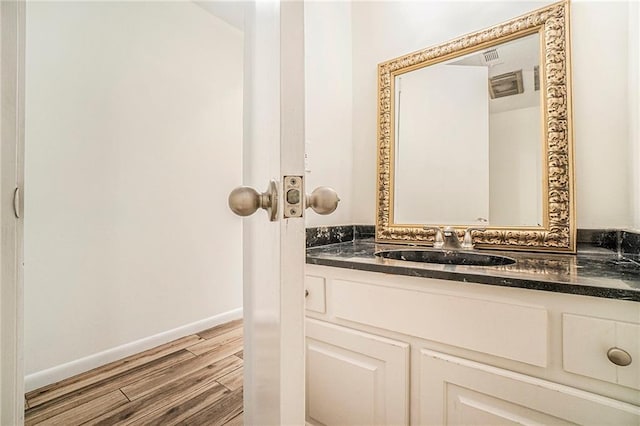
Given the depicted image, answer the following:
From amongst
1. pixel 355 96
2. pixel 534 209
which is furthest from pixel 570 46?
pixel 355 96

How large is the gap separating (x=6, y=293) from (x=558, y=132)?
1.68 m

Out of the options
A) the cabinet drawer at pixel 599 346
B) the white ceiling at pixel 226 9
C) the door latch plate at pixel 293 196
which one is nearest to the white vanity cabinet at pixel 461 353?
the cabinet drawer at pixel 599 346

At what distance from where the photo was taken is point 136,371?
161 cm

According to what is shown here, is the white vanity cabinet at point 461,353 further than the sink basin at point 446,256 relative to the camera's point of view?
No

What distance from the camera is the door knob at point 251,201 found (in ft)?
1.30

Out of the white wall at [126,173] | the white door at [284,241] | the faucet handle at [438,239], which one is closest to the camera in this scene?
the white door at [284,241]

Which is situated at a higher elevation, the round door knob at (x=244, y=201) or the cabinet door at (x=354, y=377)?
the round door knob at (x=244, y=201)

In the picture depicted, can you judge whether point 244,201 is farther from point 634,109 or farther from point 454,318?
point 634,109

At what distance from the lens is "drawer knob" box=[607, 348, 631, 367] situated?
1.85 feet

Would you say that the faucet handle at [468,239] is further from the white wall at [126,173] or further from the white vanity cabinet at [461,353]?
the white wall at [126,173]

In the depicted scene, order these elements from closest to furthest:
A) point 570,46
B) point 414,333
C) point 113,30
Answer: point 414,333 → point 570,46 → point 113,30

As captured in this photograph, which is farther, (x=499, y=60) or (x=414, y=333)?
(x=499, y=60)

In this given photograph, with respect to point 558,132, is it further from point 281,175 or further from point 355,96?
point 281,175

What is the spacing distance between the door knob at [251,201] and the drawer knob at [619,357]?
2.40ft
